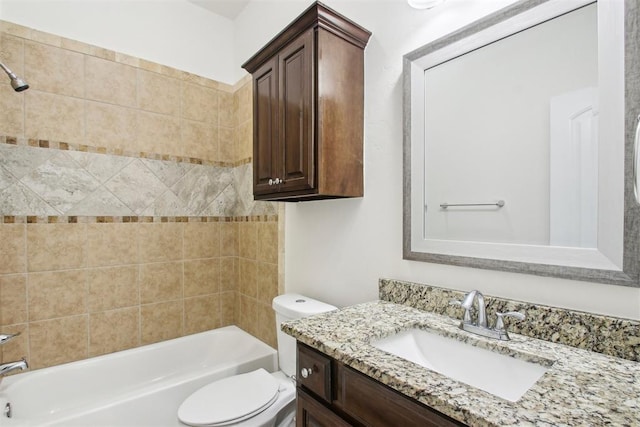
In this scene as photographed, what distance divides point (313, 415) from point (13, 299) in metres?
1.84

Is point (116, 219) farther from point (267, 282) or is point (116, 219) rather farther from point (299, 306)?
point (299, 306)

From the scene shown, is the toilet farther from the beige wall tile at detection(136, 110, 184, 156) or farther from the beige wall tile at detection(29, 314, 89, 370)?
the beige wall tile at detection(136, 110, 184, 156)

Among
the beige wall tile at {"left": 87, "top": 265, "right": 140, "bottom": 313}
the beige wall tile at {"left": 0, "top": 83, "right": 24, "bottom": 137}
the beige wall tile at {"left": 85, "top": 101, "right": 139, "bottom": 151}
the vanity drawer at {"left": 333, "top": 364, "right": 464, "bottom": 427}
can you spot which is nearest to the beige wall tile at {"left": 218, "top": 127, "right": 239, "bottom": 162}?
the beige wall tile at {"left": 85, "top": 101, "right": 139, "bottom": 151}

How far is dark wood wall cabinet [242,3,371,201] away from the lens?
1.34m

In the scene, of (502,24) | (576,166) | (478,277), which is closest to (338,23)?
(502,24)

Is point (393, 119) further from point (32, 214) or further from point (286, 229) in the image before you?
point (32, 214)

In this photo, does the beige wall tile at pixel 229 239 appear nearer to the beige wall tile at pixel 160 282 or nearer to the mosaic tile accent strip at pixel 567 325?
the beige wall tile at pixel 160 282

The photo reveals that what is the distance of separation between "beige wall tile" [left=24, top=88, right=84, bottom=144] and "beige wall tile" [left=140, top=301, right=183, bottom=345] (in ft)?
3.81

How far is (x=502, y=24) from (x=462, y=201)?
1.92 feet

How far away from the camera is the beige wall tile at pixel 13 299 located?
1.74m

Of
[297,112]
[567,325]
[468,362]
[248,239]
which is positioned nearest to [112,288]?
[248,239]

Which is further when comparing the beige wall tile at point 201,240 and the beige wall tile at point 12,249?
the beige wall tile at point 201,240

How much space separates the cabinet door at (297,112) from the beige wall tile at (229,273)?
1.25 metres

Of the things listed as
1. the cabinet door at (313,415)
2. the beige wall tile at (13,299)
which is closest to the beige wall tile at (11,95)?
the beige wall tile at (13,299)
